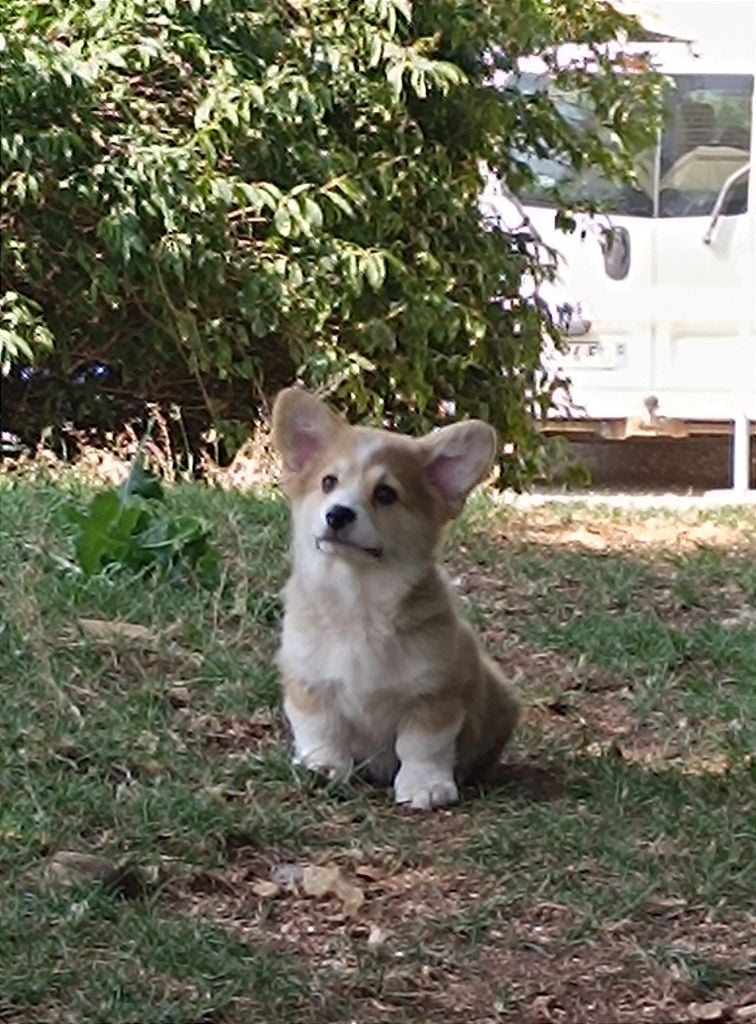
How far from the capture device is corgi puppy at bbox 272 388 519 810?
13.8 feet

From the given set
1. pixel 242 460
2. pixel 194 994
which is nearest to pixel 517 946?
pixel 194 994

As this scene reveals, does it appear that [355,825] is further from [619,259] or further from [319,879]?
[619,259]

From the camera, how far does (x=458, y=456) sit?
431cm

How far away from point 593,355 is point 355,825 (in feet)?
29.6

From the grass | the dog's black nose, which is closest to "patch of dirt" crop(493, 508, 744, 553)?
the grass

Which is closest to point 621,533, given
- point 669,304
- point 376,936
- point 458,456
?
point 458,456

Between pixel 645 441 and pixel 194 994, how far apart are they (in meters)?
10.5

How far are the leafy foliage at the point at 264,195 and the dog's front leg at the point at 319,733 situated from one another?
5.17 metres

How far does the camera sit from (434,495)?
169 inches

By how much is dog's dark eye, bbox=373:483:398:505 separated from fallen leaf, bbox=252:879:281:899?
0.84 m

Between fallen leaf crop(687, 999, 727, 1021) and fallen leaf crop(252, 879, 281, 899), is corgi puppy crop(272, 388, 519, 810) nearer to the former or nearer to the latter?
fallen leaf crop(252, 879, 281, 899)

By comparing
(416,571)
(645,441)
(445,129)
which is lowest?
(645,441)

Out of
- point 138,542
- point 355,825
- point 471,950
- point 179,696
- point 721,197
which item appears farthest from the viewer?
point 721,197

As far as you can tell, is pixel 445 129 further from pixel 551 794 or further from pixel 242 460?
pixel 551 794
